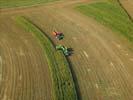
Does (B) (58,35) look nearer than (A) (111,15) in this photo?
Yes

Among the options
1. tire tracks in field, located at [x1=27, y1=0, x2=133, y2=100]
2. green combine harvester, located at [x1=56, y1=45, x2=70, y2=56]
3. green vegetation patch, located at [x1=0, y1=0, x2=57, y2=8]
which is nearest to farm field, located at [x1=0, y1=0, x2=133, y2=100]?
tire tracks in field, located at [x1=27, y1=0, x2=133, y2=100]

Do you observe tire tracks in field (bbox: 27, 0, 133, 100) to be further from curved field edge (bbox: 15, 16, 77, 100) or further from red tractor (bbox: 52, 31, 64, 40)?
curved field edge (bbox: 15, 16, 77, 100)

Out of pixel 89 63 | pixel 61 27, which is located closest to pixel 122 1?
pixel 61 27

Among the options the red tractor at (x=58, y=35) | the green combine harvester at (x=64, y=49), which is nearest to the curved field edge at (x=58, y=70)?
the green combine harvester at (x=64, y=49)

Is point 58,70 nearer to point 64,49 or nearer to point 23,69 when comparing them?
point 23,69

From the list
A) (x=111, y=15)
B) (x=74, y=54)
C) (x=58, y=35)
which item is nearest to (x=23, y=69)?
(x=74, y=54)

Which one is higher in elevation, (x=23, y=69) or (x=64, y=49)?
(x=23, y=69)

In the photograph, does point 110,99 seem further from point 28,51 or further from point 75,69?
point 28,51

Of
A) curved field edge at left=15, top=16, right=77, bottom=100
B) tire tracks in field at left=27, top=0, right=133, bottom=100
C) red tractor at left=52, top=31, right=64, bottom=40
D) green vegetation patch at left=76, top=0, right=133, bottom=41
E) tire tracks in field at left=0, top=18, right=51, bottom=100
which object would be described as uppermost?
tire tracks in field at left=0, top=18, right=51, bottom=100
